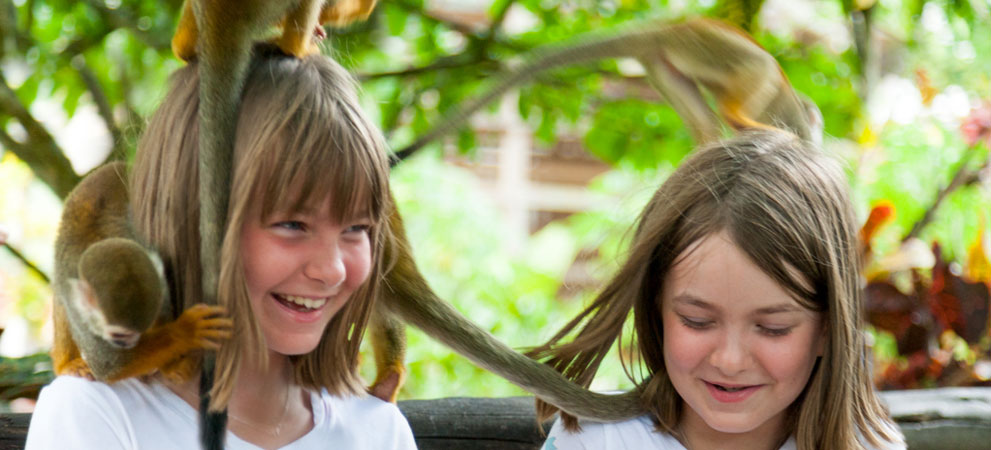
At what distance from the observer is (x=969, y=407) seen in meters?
2.17

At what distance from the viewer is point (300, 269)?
1170 millimetres

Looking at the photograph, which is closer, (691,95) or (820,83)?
(691,95)

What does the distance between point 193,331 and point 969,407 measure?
70.1 inches

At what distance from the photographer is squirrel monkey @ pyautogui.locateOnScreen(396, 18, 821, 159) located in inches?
71.1

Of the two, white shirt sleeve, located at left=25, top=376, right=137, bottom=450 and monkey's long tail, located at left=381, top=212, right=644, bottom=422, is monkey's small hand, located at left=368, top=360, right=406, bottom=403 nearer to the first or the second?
monkey's long tail, located at left=381, top=212, right=644, bottom=422

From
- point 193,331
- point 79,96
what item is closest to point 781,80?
point 193,331

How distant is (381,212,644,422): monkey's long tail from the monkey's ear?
41 cm

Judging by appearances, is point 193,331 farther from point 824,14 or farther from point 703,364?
point 824,14

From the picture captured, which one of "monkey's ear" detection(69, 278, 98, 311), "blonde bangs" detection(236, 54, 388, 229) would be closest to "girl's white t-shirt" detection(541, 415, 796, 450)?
"blonde bangs" detection(236, 54, 388, 229)

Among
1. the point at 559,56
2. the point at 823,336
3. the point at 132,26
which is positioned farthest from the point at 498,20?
the point at 823,336

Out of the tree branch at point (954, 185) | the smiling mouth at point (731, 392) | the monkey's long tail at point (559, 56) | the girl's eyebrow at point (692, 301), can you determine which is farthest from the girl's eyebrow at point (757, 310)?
the tree branch at point (954, 185)

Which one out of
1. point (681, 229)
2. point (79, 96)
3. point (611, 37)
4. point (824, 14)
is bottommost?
point (824, 14)

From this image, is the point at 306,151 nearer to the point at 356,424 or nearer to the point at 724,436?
the point at 356,424

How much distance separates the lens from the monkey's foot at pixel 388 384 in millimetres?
1496
